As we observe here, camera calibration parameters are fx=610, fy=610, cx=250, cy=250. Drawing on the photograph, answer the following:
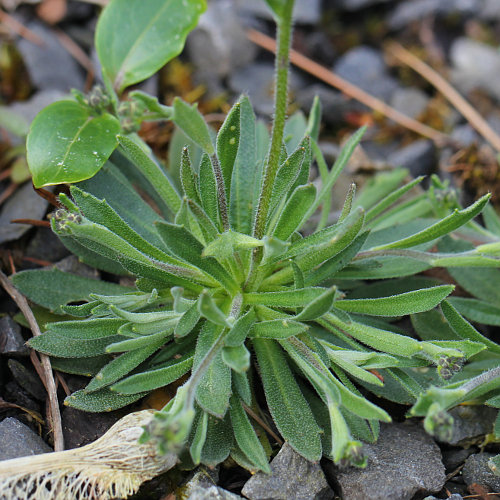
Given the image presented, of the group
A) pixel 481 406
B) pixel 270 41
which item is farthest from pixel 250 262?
pixel 270 41

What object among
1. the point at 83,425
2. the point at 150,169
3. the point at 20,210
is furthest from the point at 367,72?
the point at 83,425

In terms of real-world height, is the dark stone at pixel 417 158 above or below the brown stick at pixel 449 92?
below

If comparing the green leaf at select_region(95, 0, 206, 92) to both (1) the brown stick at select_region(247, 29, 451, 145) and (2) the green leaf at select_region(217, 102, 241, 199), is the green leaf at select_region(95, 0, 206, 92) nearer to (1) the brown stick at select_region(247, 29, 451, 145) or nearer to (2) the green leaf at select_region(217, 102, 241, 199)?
(2) the green leaf at select_region(217, 102, 241, 199)

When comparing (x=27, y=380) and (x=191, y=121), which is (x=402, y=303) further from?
(x=27, y=380)

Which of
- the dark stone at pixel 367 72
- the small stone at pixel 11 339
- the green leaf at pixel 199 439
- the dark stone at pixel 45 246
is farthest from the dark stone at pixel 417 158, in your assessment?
the small stone at pixel 11 339

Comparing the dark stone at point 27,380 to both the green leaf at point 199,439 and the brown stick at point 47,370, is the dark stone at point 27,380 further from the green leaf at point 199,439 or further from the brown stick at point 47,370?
the green leaf at point 199,439

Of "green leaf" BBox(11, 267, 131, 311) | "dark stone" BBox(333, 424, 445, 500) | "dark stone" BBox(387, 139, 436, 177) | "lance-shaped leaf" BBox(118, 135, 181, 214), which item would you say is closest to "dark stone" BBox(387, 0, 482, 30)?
"dark stone" BBox(387, 139, 436, 177)

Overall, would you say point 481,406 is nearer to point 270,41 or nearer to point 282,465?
point 282,465
